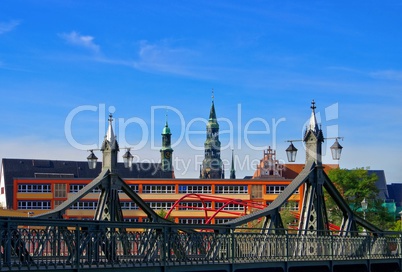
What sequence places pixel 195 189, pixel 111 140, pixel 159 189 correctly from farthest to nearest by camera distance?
pixel 195 189, pixel 159 189, pixel 111 140

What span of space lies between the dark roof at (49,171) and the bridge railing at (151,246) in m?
91.9

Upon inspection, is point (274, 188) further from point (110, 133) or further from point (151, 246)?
point (151, 246)

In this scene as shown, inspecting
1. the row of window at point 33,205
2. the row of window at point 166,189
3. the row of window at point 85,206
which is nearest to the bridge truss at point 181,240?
the row of window at point 85,206

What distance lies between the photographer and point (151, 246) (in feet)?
90.3

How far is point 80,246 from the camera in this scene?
82.7ft

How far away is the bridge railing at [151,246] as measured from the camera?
23641 mm

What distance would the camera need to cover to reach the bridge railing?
23.6 metres

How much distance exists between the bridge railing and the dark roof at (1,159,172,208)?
91.9 m

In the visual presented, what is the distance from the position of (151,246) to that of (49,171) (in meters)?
110

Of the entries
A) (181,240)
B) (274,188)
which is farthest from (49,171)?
(181,240)

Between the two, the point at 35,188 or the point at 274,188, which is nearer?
the point at 35,188

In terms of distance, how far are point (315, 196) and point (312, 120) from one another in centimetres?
323

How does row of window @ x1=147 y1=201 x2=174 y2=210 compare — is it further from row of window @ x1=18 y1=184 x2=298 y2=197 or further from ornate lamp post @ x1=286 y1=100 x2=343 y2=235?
ornate lamp post @ x1=286 y1=100 x2=343 y2=235

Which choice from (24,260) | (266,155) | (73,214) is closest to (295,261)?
(24,260)
